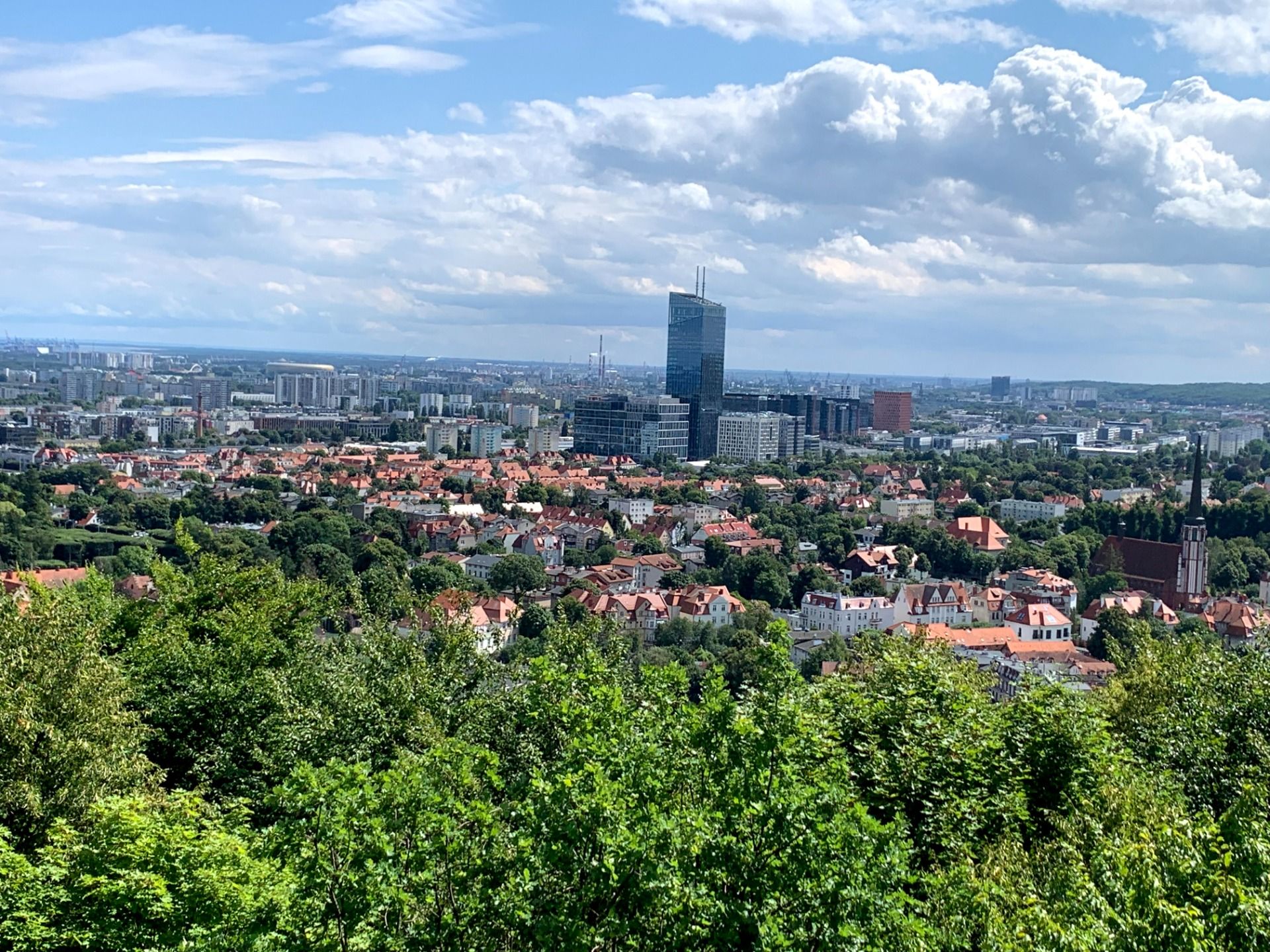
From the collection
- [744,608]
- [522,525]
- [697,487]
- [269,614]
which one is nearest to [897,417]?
[697,487]

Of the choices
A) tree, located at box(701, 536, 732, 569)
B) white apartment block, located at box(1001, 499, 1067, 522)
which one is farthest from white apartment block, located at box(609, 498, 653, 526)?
white apartment block, located at box(1001, 499, 1067, 522)

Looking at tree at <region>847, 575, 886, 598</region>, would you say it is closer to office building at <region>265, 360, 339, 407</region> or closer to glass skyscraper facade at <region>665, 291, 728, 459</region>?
glass skyscraper facade at <region>665, 291, 728, 459</region>

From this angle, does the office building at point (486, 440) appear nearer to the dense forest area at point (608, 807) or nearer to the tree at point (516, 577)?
the tree at point (516, 577)

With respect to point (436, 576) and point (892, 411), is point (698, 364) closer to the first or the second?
point (892, 411)

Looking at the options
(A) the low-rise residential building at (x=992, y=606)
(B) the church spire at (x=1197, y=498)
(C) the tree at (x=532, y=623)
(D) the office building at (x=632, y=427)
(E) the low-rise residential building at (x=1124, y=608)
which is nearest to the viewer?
(C) the tree at (x=532, y=623)

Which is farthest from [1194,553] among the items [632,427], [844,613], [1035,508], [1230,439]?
[1230,439]

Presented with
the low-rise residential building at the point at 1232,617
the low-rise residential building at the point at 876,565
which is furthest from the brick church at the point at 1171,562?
the low-rise residential building at the point at 876,565
